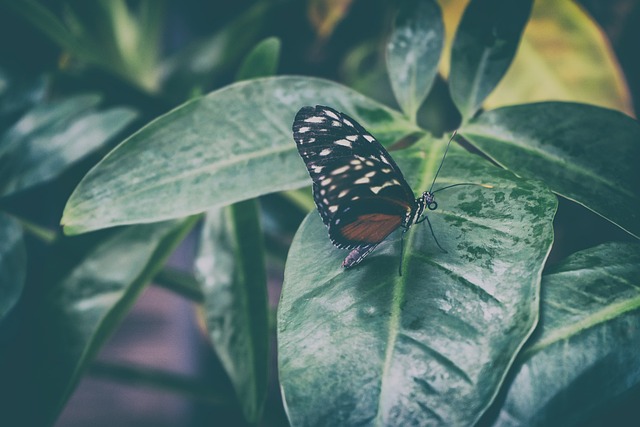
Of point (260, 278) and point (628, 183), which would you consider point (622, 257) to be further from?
point (260, 278)

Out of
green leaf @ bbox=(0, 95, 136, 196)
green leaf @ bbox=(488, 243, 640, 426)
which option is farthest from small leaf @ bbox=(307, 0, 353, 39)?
green leaf @ bbox=(488, 243, 640, 426)

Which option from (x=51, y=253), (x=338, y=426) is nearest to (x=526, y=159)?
(x=338, y=426)

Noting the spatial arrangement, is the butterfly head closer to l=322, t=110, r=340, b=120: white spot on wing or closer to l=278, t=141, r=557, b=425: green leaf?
l=278, t=141, r=557, b=425: green leaf

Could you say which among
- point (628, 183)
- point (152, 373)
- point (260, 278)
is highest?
point (628, 183)

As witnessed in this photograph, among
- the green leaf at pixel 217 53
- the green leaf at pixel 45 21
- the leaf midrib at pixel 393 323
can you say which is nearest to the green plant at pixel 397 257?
the leaf midrib at pixel 393 323

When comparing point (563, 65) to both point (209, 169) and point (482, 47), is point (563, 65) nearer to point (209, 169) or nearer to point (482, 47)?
point (482, 47)

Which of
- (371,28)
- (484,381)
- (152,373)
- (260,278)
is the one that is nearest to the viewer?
(484,381)

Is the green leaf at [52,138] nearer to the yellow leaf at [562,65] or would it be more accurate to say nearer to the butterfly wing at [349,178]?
the butterfly wing at [349,178]
